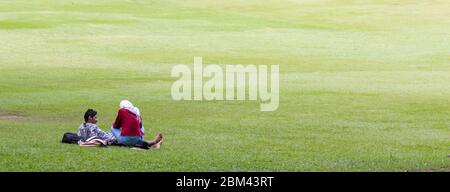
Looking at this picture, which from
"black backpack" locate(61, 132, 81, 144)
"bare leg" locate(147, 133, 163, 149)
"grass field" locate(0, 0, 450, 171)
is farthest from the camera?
"black backpack" locate(61, 132, 81, 144)

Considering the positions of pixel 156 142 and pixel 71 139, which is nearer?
pixel 156 142

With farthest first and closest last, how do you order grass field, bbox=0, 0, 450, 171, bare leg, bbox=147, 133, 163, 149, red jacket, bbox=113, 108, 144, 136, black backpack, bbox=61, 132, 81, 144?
black backpack, bbox=61, 132, 81, 144 → red jacket, bbox=113, 108, 144, 136 → bare leg, bbox=147, 133, 163, 149 → grass field, bbox=0, 0, 450, 171

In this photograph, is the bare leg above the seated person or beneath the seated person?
beneath

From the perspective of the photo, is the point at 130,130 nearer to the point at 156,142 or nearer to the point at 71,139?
the point at 156,142

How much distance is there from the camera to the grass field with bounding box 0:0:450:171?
2003cm

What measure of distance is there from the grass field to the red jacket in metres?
0.71

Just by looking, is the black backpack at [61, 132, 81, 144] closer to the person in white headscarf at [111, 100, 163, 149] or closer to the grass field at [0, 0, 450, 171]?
the grass field at [0, 0, 450, 171]

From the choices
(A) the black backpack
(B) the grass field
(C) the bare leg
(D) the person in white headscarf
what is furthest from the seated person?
(C) the bare leg

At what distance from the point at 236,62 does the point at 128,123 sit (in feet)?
73.4

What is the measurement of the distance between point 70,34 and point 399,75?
21346 millimetres

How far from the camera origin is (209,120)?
2747 centimetres

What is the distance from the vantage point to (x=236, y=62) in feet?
143

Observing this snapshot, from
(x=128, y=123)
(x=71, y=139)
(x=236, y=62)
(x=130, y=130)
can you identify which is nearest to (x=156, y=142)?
(x=130, y=130)
